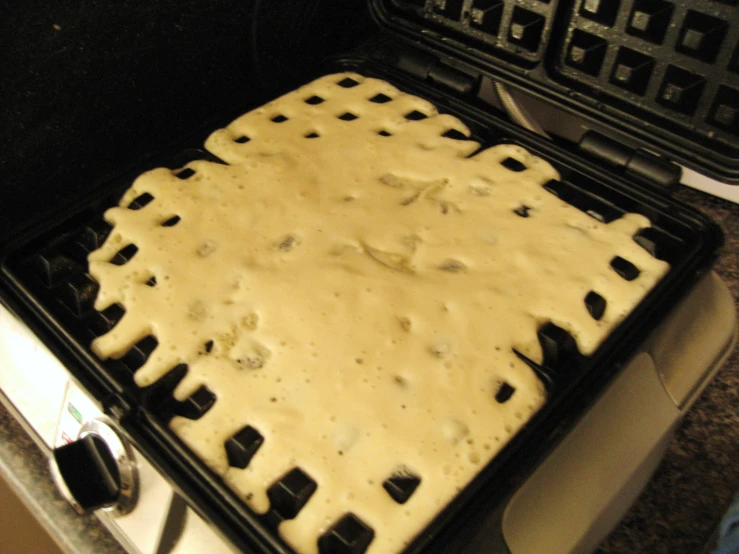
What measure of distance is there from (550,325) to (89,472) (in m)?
0.49

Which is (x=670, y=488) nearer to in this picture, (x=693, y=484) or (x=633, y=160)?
(x=693, y=484)

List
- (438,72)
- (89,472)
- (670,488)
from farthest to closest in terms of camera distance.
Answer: (438,72) → (670,488) → (89,472)

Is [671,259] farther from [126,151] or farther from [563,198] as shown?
[126,151]

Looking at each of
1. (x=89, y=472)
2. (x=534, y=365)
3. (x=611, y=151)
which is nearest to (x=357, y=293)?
(x=534, y=365)

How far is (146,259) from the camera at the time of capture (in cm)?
72

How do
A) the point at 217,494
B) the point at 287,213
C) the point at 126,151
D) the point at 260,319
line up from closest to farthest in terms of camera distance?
1. the point at 217,494
2. the point at 260,319
3. the point at 287,213
4. the point at 126,151

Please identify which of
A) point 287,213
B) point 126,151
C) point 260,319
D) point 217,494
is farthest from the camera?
point 126,151

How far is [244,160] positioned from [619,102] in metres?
0.51

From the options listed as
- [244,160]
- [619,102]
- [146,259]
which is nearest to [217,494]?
[146,259]

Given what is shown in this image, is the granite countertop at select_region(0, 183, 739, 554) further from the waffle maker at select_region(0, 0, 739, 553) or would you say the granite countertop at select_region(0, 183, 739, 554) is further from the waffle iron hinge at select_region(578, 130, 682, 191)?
the waffle iron hinge at select_region(578, 130, 682, 191)

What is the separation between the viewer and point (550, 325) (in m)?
0.68

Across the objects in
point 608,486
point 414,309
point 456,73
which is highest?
point 456,73

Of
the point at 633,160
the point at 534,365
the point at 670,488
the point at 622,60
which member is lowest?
the point at 670,488

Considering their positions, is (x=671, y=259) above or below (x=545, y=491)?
above
